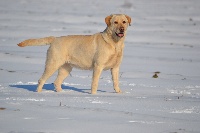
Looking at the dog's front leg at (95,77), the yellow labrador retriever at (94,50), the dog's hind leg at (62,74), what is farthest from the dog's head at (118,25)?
the dog's hind leg at (62,74)

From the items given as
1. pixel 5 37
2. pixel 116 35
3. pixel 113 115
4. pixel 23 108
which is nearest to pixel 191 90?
pixel 116 35

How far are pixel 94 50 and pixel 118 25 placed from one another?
2.00 ft

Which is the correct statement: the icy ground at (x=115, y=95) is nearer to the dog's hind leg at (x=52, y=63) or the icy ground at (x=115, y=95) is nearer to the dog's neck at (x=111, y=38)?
the dog's hind leg at (x=52, y=63)

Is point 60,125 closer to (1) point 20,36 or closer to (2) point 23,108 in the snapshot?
(2) point 23,108

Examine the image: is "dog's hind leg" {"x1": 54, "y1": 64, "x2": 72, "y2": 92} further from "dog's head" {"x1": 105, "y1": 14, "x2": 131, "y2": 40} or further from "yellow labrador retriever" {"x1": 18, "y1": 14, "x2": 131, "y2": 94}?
"dog's head" {"x1": 105, "y1": 14, "x2": 131, "y2": 40}

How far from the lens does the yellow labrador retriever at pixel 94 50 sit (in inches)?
324

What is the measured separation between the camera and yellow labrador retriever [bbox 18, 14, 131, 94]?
8.24m

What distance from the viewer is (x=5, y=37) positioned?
1756 cm

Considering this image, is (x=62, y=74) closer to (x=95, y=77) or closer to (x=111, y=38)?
(x=95, y=77)

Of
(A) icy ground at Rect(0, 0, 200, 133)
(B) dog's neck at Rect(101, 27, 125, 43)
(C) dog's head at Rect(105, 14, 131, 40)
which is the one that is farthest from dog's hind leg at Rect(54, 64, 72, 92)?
(C) dog's head at Rect(105, 14, 131, 40)

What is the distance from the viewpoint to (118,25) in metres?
8.26

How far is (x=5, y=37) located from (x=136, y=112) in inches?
465

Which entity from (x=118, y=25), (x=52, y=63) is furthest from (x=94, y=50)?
(x=52, y=63)

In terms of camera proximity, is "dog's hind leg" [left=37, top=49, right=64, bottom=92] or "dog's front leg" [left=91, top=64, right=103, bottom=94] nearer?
"dog's front leg" [left=91, top=64, right=103, bottom=94]
